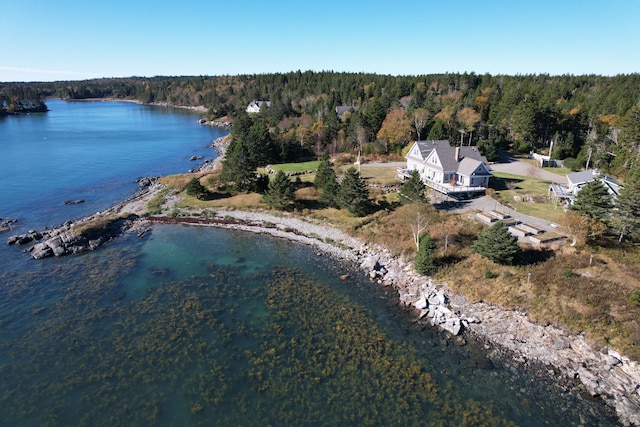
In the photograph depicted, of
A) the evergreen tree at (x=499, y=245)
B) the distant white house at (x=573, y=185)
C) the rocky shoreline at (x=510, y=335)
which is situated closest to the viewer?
the rocky shoreline at (x=510, y=335)

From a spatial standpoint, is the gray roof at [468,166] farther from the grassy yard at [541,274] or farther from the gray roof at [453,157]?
the grassy yard at [541,274]

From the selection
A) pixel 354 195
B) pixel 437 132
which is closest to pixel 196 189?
pixel 354 195

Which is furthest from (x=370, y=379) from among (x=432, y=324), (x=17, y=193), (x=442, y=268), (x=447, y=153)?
(x=17, y=193)

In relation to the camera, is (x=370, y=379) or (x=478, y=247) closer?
(x=370, y=379)

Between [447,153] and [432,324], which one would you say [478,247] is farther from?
[447,153]

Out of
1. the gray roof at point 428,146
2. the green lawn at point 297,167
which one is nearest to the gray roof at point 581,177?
the gray roof at point 428,146
